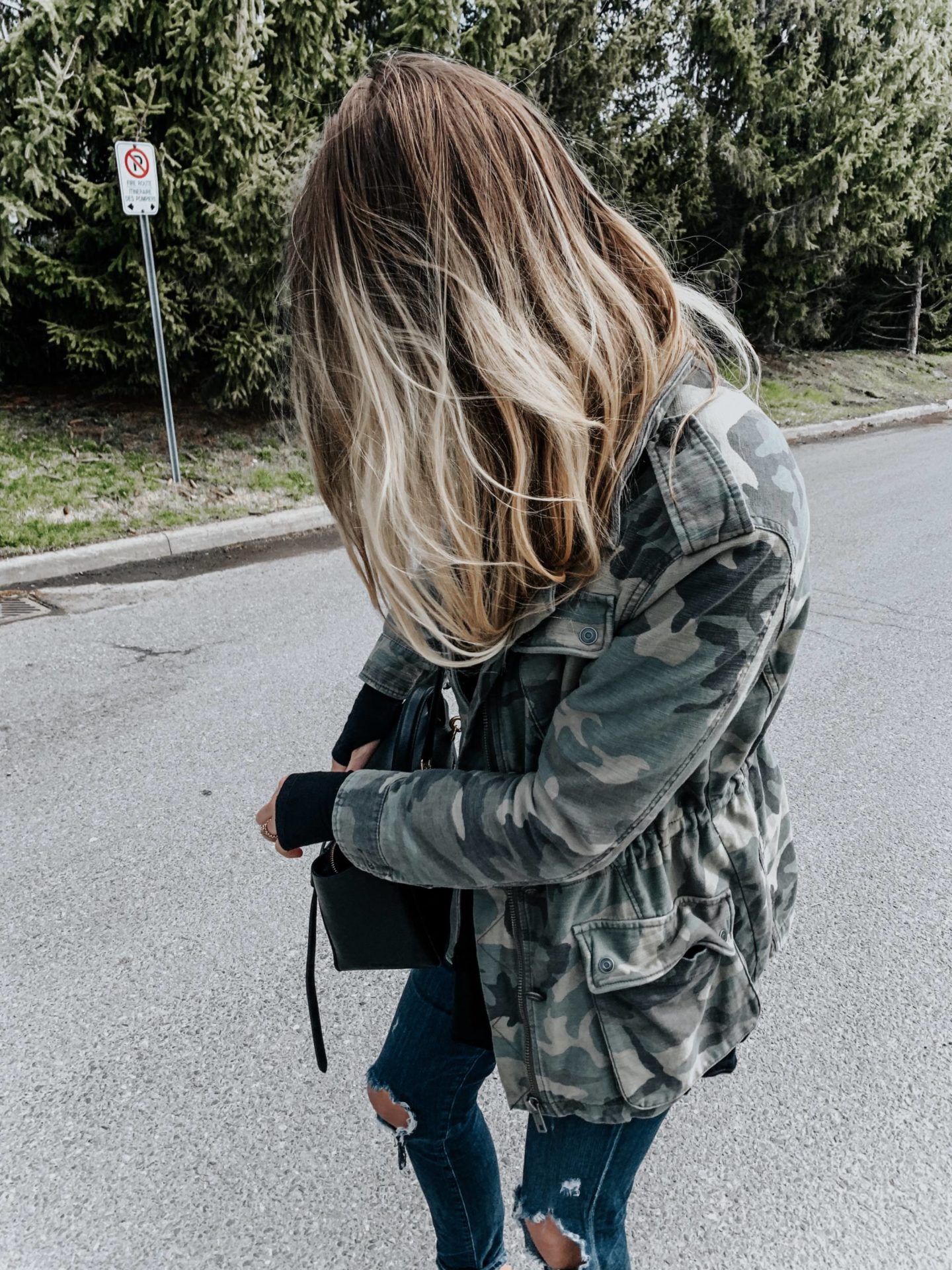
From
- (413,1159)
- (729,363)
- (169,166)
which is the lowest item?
(413,1159)

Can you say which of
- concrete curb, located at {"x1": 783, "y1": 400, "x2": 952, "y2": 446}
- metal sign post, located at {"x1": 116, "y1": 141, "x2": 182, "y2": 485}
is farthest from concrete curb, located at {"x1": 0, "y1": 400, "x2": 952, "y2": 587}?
concrete curb, located at {"x1": 783, "y1": 400, "x2": 952, "y2": 446}

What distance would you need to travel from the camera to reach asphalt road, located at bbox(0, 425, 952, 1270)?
5.87ft

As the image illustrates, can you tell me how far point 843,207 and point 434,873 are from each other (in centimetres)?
1549

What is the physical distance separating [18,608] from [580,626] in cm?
510

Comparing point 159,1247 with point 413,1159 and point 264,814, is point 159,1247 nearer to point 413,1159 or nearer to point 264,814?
point 413,1159

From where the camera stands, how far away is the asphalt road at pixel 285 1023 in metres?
1.79

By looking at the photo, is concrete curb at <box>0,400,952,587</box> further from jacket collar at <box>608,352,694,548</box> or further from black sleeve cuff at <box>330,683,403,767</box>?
jacket collar at <box>608,352,694,548</box>

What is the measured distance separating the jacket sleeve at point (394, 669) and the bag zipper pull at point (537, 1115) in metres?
0.61

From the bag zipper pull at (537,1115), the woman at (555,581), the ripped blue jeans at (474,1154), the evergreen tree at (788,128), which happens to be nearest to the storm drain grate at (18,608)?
the ripped blue jeans at (474,1154)

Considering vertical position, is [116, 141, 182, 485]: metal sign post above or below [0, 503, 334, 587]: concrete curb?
above

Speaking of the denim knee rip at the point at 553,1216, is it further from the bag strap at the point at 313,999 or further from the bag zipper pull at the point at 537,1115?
the bag strap at the point at 313,999

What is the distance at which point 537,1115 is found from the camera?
114cm

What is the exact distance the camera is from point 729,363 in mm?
1289

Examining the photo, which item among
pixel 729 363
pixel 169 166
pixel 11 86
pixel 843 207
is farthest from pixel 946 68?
pixel 729 363
